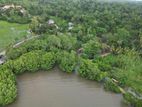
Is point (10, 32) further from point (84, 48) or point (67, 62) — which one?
point (67, 62)

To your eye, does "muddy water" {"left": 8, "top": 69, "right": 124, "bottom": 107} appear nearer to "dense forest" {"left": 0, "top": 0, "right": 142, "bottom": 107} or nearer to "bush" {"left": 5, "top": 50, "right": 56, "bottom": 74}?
"bush" {"left": 5, "top": 50, "right": 56, "bottom": 74}

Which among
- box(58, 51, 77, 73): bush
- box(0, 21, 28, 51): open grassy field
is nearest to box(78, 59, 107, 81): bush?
box(58, 51, 77, 73): bush

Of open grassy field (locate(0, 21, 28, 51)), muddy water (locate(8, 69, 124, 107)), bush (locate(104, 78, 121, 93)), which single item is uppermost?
bush (locate(104, 78, 121, 93))

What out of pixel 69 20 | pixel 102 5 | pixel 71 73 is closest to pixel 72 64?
pixel 71 73

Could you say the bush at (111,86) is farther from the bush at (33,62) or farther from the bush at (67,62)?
the bush at (33,62)

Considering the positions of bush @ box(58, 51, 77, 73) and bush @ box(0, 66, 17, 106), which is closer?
bush @ box(0, 66, 17, 106)

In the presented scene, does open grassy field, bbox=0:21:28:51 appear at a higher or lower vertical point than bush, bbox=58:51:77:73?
lower

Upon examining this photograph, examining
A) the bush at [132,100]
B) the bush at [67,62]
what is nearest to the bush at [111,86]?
the bush at [132,100]
